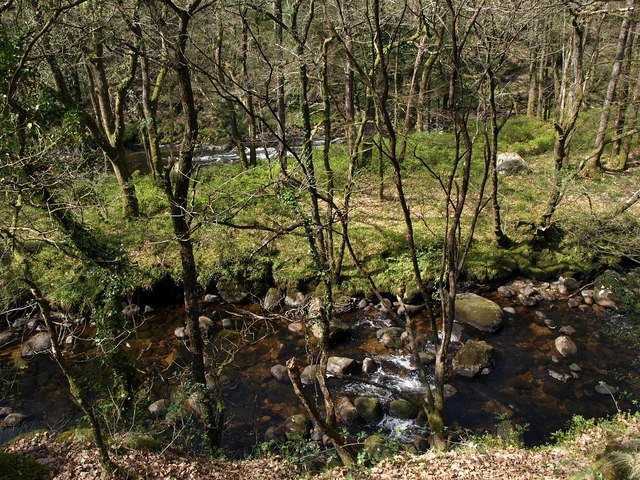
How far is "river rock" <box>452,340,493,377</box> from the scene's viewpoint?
32.8 feet

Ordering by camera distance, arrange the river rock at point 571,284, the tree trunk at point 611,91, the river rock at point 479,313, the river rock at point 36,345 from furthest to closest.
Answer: the tree trunk at point 611,91 < the river rock at point 571,284 < the river rock at point 479,313 < the river rock at point 36,345

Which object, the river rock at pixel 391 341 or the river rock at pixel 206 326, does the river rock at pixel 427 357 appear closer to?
the river rock at pixel 391 341

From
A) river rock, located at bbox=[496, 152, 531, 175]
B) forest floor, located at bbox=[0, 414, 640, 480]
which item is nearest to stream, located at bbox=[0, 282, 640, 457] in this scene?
forest floor, located at bbox=[0, 414, 640, 480]

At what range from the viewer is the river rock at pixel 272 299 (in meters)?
12.9

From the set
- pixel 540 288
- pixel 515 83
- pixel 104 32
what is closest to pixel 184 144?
pixel 104 32

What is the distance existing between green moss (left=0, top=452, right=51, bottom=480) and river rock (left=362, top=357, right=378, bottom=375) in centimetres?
648

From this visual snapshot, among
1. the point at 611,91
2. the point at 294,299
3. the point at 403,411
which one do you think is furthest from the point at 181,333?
the point at 611,91

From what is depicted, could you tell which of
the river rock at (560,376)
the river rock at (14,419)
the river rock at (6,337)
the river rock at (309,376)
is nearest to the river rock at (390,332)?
the river rock at (309,376)

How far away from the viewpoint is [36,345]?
37.8ft

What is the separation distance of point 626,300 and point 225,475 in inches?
347

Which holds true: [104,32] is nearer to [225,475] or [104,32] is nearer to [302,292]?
[302,292]

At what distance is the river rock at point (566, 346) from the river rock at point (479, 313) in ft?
4.66

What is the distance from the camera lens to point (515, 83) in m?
33.8

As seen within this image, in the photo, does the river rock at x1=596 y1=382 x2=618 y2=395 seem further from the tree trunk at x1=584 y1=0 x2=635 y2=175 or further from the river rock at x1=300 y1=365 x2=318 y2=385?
the tree trunk at x1=584 y1=0 x2=635 y2=175
